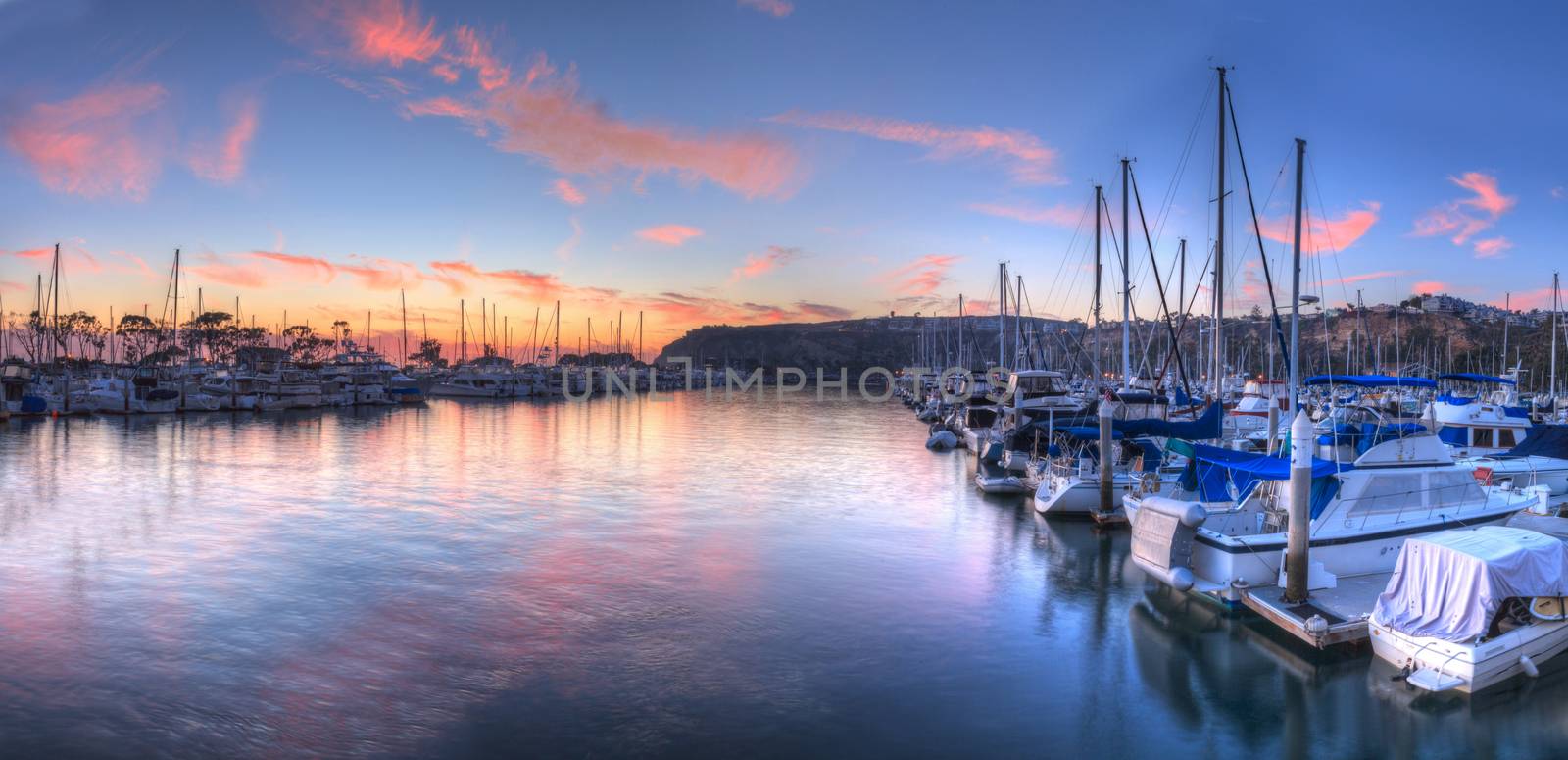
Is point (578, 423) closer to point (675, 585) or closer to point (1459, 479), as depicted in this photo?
point (675, 585)

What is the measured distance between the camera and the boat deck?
608 inches

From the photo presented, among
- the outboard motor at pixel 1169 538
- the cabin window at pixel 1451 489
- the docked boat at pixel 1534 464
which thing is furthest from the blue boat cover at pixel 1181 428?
the outboard motor at pixel 1169 538

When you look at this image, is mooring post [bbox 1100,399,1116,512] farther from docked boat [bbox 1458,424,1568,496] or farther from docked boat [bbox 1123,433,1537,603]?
docked boat [bbox 1458,424,1568,496]

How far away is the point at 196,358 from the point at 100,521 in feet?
463

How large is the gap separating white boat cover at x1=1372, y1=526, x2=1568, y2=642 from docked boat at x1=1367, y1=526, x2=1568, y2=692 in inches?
0.5

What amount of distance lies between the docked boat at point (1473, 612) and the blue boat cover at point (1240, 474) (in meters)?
3.91

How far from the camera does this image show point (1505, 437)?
36.0 meters

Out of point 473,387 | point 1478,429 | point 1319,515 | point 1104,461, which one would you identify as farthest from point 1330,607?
point 473,387

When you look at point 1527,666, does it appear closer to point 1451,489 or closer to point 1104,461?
point 1451,489

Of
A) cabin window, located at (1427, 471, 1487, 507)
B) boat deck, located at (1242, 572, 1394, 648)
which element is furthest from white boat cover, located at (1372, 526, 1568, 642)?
cabin window, located at (1427, 471, 1487, 507)

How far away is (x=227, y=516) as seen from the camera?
29.6 metres

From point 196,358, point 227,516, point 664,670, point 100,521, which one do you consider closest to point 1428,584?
point 664,670

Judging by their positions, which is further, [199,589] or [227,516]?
[227,516]

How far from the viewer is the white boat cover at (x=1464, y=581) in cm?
1386
